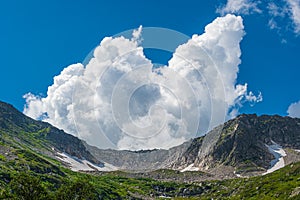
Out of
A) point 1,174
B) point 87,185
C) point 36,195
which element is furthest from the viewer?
point 1,174

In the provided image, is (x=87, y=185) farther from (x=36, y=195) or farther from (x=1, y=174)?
(x=1, y=174)

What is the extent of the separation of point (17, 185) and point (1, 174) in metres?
151

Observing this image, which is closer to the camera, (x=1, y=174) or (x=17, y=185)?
(x=17, y=185)

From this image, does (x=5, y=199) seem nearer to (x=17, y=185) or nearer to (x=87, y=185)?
(x=17, y=185)

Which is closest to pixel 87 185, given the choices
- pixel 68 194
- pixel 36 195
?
pixel 68 194

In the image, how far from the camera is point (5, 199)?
47281 mm

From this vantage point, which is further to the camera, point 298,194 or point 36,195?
point 298,194

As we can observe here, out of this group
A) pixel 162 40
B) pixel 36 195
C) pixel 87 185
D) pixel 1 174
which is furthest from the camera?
pixel 1 174

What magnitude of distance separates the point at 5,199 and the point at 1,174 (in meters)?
149

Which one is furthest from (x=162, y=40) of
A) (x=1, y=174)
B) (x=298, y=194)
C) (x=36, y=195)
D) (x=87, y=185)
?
(x=298, y=194)

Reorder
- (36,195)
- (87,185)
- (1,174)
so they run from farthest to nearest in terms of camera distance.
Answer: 1. (1,174)
2. (87,185)
3. (36,195)

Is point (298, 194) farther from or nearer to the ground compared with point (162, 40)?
farther from the ground

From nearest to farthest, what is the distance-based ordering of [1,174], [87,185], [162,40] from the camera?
1. [87,185]
2. [162,40]
3. [1,174]

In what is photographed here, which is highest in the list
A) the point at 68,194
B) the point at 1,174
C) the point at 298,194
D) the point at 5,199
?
the point at 298,194
